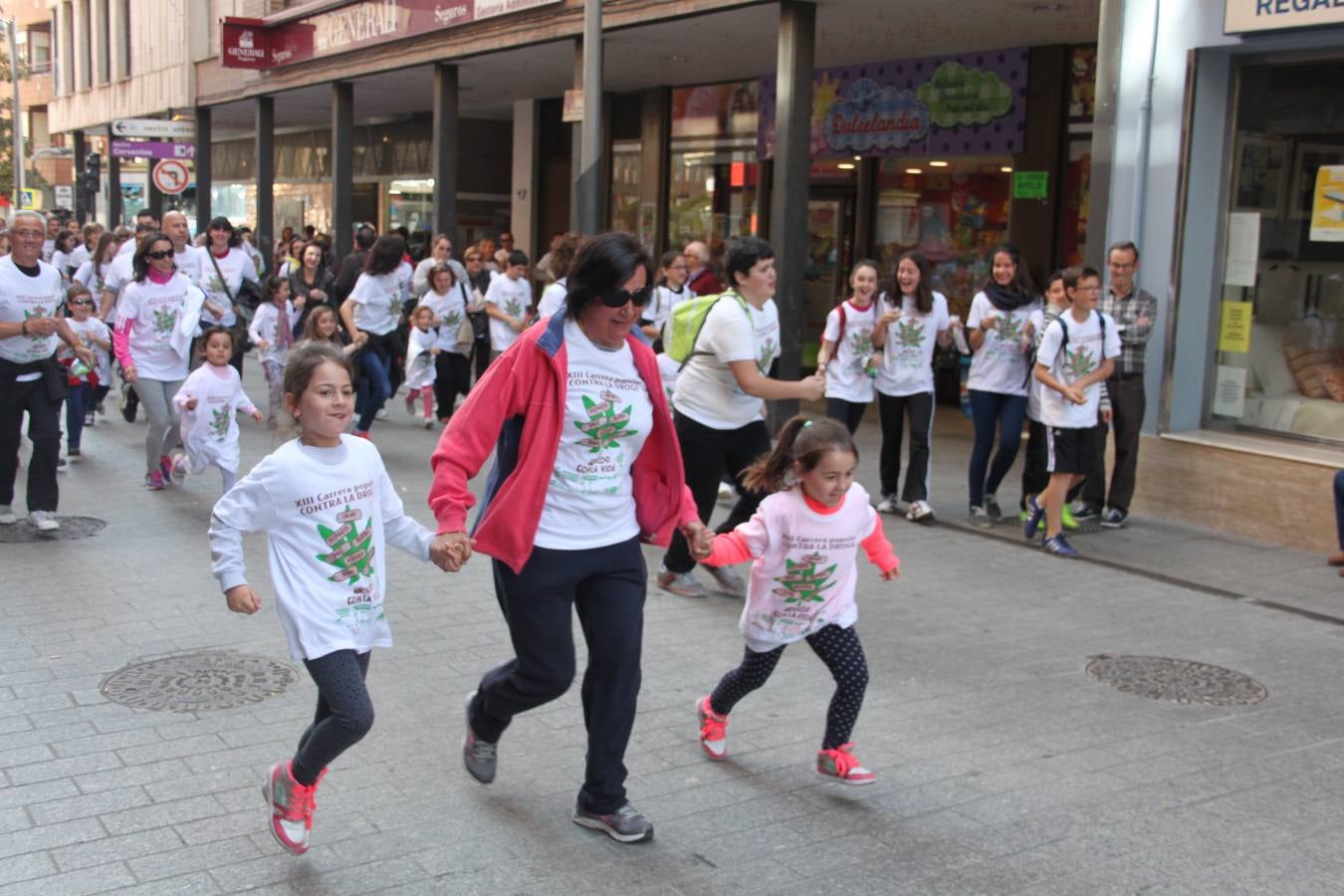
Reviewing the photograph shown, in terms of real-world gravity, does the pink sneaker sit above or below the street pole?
below

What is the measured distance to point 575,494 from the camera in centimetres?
433

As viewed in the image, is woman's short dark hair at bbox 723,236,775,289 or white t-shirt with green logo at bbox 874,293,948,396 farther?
white t-shirt with green logo at bbox 874,293,948,396

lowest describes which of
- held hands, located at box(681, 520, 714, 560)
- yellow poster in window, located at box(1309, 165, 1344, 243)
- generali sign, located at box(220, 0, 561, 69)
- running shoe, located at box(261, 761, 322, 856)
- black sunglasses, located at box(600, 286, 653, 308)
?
running shoe, located at box(261, 761, 322, 856)

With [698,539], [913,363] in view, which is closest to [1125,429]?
[913,363]

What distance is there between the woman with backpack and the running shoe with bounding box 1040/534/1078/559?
221 centimetres

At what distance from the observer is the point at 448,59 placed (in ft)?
59.8

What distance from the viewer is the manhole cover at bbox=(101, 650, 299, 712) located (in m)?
5.63

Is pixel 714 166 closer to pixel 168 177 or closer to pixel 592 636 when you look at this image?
→ pixel 168 177

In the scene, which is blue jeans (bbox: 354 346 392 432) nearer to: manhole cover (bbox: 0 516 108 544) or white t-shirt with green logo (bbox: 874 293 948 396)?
manhole cover (bbox: 0 516 108 544)

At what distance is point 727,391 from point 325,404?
11.3 ft

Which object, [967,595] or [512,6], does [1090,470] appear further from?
[512,6]

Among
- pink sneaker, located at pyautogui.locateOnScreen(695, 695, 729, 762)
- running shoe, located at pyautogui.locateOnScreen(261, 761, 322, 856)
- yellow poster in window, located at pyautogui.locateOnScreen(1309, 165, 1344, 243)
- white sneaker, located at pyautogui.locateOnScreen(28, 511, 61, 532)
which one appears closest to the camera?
running shoe, located at pyautogui.locateOnScreen(261, 761, 322, 856)

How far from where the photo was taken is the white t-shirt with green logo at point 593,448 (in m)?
4.32

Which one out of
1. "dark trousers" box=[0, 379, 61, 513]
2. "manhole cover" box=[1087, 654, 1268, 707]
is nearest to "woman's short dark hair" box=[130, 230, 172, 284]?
"dark trousers" box=[0, 379, 61, 513]
